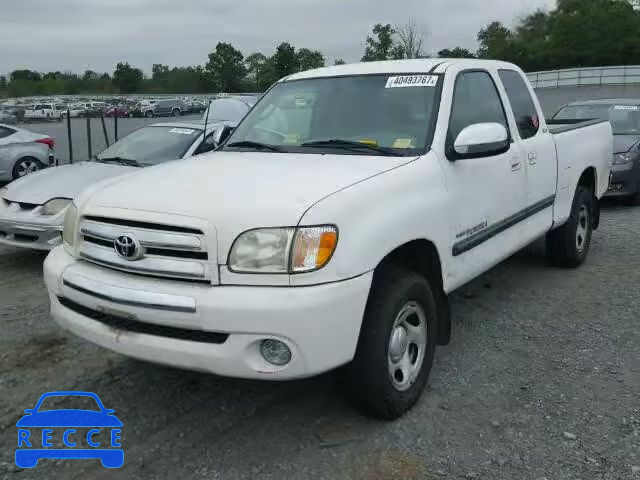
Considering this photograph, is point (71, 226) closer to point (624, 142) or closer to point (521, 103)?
point (521, 103)

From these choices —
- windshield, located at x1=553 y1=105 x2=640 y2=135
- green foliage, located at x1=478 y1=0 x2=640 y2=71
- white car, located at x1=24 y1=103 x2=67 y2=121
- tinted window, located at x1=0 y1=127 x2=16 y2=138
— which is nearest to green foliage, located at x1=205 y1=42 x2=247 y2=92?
white car, located at x1=24 y1=103 x2=67 y2=121

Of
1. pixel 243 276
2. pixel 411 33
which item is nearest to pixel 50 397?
pixel 243 276

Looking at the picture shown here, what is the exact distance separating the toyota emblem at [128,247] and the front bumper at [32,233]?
357 centimetres

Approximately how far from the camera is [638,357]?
4.20 meters

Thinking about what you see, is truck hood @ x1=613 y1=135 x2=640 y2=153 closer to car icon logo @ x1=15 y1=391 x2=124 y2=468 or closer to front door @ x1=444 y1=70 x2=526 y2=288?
front door @ x1=444 y1=70 x2=526 y2=288

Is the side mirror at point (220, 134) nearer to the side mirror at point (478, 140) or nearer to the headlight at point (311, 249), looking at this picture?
the side mirror at point (478, 140)

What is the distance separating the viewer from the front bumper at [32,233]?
6.34m

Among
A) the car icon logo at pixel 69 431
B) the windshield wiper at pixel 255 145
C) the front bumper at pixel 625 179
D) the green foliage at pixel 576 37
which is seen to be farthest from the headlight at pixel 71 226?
the green foliage at pixel 576 37

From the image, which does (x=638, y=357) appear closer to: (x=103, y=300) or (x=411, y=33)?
(x=103, y=300)

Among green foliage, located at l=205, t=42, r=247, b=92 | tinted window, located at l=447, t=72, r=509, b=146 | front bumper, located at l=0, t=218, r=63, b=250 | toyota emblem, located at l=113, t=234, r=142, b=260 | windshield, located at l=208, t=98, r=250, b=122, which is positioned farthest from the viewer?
green foliage, located at l=205, t=42, r=247, b=92

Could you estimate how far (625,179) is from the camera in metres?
9.36

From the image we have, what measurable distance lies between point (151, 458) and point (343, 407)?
1.06m

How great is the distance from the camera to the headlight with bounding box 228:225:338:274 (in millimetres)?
2838

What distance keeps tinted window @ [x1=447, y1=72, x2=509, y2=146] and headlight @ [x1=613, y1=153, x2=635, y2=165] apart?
18.3ft
